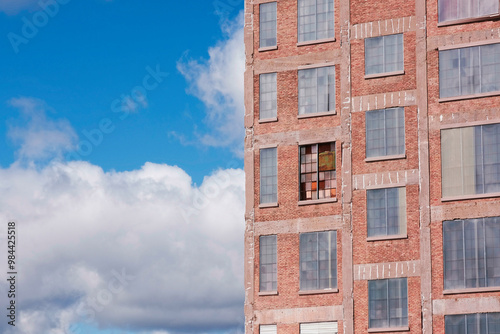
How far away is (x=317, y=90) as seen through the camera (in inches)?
2377

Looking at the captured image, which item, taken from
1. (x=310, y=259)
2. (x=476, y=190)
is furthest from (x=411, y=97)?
(x=310, y=259)

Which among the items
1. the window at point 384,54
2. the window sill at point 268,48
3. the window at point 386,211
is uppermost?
the window sill at point 268,48

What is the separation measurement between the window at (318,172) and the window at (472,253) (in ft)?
26.1

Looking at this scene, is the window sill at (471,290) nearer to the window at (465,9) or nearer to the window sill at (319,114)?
the window sill at (319,114)

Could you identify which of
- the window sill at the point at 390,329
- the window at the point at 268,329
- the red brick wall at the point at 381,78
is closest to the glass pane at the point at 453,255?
the window sill at the point at 390,329

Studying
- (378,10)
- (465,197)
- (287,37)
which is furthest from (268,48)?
(465,197)

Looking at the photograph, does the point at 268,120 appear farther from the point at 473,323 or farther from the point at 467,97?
the point at 473,323

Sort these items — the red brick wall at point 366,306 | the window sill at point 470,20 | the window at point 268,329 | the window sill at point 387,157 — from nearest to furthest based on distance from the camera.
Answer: the red brick wall at point 366,306 < the window sill at point 470,20 < the window sill at point 387,157 < the window at point 268,329

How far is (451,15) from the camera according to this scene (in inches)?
2266

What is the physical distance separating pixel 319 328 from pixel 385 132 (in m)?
12.3

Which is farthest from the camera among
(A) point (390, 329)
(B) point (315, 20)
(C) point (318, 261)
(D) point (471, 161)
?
(B) point (315, 20)

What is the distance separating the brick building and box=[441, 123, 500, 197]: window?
0.26ft

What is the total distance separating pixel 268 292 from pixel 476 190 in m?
13.9

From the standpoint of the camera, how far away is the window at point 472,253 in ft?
177
